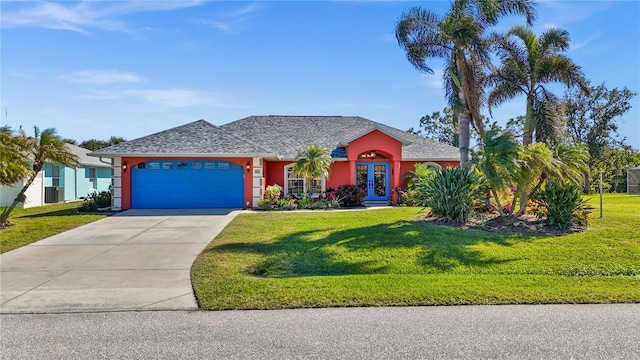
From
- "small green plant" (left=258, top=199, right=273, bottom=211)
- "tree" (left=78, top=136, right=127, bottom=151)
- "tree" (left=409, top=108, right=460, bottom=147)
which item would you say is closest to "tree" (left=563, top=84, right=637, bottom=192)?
"tree" (left=409, top=108, right=460, bottom=147)

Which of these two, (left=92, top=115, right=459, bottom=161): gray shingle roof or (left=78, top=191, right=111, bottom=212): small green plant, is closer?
(left=78, top=191, right=111, bottom=212): small green plant

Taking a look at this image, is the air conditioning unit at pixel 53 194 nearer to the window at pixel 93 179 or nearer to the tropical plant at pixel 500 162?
the window at pixel 93 179

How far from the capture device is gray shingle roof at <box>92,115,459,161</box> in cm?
1847

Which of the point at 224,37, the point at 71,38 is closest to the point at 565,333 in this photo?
the point at 224,37

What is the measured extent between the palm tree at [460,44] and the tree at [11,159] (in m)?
14.3

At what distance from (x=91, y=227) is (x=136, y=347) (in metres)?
10.4

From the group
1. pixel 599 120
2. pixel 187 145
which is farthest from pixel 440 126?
pixel 187 145

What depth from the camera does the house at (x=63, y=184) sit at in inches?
817

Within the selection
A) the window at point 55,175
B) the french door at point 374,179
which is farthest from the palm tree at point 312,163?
the window at point 55,175

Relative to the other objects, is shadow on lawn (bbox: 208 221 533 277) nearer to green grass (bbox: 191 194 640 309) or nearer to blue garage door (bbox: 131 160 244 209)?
green grass (bbox: 191 194 640 309)

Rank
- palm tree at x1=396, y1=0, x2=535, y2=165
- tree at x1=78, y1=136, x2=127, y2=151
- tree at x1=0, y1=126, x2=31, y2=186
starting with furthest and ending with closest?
1. tree at x1=78, y1=136, x2=127, y2=151
2. palm tree at x1=396, y1=0, x2=535, y2=165
3. tree at x1=0, y1=126, x2=31, y2=186

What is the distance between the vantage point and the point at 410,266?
26.5ft

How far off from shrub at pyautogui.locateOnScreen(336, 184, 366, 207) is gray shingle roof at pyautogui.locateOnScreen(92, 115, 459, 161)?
2.48 m

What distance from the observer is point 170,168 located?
61.6 ft
